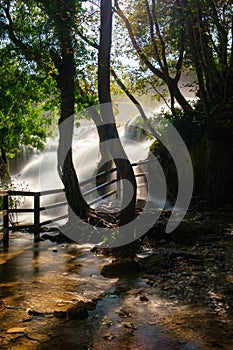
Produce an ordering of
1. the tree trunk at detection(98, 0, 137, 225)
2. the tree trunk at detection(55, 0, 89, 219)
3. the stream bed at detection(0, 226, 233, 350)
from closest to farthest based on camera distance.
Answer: the stream bed at detection(0, 226, 233, 350) → the tree trunk at detection(98, 0, 137, 225) → the tree trunk at detection(55, 0, 89, 219)

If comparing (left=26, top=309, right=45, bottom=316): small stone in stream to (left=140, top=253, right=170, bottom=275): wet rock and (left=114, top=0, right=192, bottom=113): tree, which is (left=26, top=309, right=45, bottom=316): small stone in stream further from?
(left=114, top=0, right=192, bottom=113): tree

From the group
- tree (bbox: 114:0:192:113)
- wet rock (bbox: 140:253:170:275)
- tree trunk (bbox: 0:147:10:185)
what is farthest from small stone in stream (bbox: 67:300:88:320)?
tree trunk (bbox: 0:147:10:185)

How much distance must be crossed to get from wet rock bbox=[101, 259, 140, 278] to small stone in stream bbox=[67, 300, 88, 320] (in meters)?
1.40

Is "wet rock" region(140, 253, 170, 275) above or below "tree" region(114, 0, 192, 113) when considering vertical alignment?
below

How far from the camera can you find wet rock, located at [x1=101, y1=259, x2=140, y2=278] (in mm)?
5001

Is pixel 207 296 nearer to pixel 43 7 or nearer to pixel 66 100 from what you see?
pixel 66 100

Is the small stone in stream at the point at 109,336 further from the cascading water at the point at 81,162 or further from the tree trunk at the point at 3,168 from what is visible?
the tree trunk at the point at 3,168

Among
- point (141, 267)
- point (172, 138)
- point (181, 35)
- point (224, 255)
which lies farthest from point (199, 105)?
point (141, 267)

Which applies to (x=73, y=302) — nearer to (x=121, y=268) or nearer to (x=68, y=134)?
(x=121, y=268)

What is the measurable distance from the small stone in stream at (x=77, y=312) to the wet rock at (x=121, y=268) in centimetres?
140

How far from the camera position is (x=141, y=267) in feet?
17.2

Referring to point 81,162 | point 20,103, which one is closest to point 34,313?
point 20,103

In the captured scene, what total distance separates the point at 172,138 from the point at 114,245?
669 cm

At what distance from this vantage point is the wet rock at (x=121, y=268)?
500 cm
